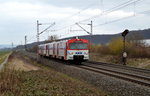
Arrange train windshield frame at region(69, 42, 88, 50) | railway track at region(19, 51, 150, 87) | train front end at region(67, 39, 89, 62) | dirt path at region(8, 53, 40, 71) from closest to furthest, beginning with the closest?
railway track at region(19, 51, 150, 87) → dirt path at region(8, 53, 40, 71) → train front end at region(67, 39, 89, 62) → train windshield frame at region(69, 42, 88, 50)

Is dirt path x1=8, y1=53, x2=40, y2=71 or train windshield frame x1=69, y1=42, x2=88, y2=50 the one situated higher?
train windshield frame x1=69, y1=42, x2=88, y2=50

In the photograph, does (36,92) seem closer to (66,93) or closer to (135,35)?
(66,93)

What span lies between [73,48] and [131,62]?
6723 mm

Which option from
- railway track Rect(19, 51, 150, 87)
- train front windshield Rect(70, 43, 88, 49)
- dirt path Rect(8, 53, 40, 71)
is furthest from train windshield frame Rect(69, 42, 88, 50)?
railway track Rect(19, 51, 150, 87)

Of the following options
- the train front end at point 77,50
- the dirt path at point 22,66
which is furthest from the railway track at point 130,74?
the train front end at point 77,50

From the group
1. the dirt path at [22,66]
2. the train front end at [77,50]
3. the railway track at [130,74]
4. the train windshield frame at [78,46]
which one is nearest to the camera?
the railway track at [130,74]

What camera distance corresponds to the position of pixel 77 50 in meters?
29.0

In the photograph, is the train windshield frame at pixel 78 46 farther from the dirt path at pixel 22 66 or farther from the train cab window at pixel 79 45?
the dirt path at pixel 22 66

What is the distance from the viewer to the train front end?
2861 centimetres

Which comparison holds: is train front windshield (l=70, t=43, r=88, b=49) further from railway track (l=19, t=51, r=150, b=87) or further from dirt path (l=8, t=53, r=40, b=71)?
railway track (l=19, t=51, r=150, b=87)

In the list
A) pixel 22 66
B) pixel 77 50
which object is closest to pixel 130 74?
pixel 77 50

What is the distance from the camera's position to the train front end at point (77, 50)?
28609mm

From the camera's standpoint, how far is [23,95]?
9.62 m

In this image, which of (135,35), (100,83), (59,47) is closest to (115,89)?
(100,83)
